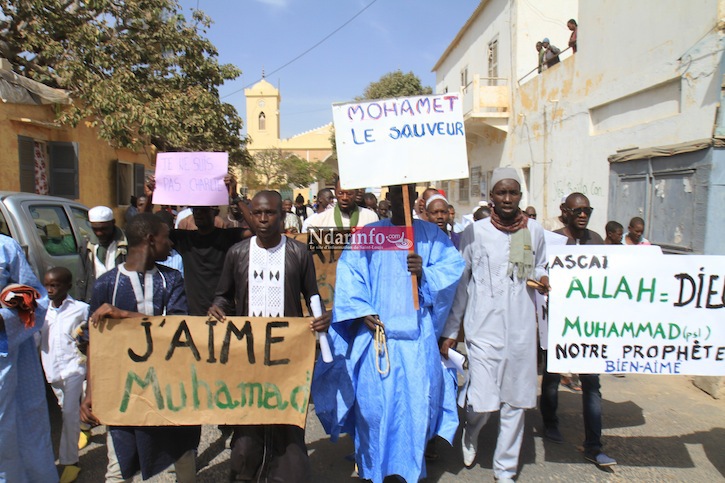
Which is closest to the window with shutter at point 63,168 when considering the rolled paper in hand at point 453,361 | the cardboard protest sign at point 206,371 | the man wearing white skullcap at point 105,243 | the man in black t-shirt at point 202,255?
the man wearing white skullcap at point 105,243

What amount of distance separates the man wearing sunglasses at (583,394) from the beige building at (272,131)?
161 feet

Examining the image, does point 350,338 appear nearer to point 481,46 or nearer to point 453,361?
point 453,361

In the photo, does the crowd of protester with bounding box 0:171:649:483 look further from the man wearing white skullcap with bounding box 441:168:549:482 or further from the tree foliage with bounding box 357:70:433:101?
the tree foliage with bounding box 357:70:433:101

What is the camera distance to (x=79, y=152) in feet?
37.6

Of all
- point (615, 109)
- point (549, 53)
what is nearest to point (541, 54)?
point (549, 53)

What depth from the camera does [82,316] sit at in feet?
12.4

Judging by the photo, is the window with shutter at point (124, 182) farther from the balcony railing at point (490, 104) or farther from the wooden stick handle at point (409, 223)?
the wooden stick handle at point (409, 223)

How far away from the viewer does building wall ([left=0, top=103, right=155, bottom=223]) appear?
9.13 meters

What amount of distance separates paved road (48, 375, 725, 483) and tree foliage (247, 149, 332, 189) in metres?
34.5

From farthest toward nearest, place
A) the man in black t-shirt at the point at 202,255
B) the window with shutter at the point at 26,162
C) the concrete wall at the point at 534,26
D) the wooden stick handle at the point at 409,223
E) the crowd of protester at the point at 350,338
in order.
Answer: the concrete wall at the point at 534,26 → the window with shutter at the point at 26,162 → the man in black t-shirt at the point at 202,255 → the wooden stick handle at the point at 409,223 → the crowd of protester at the point at 350,338

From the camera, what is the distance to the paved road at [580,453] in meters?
3.67

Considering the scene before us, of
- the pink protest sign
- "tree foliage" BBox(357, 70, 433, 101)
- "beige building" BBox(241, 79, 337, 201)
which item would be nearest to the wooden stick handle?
the pink protest sign

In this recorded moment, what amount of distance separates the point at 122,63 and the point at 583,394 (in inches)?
428

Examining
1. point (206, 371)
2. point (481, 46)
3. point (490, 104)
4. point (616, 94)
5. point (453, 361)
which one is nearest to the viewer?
point (206, 371)
